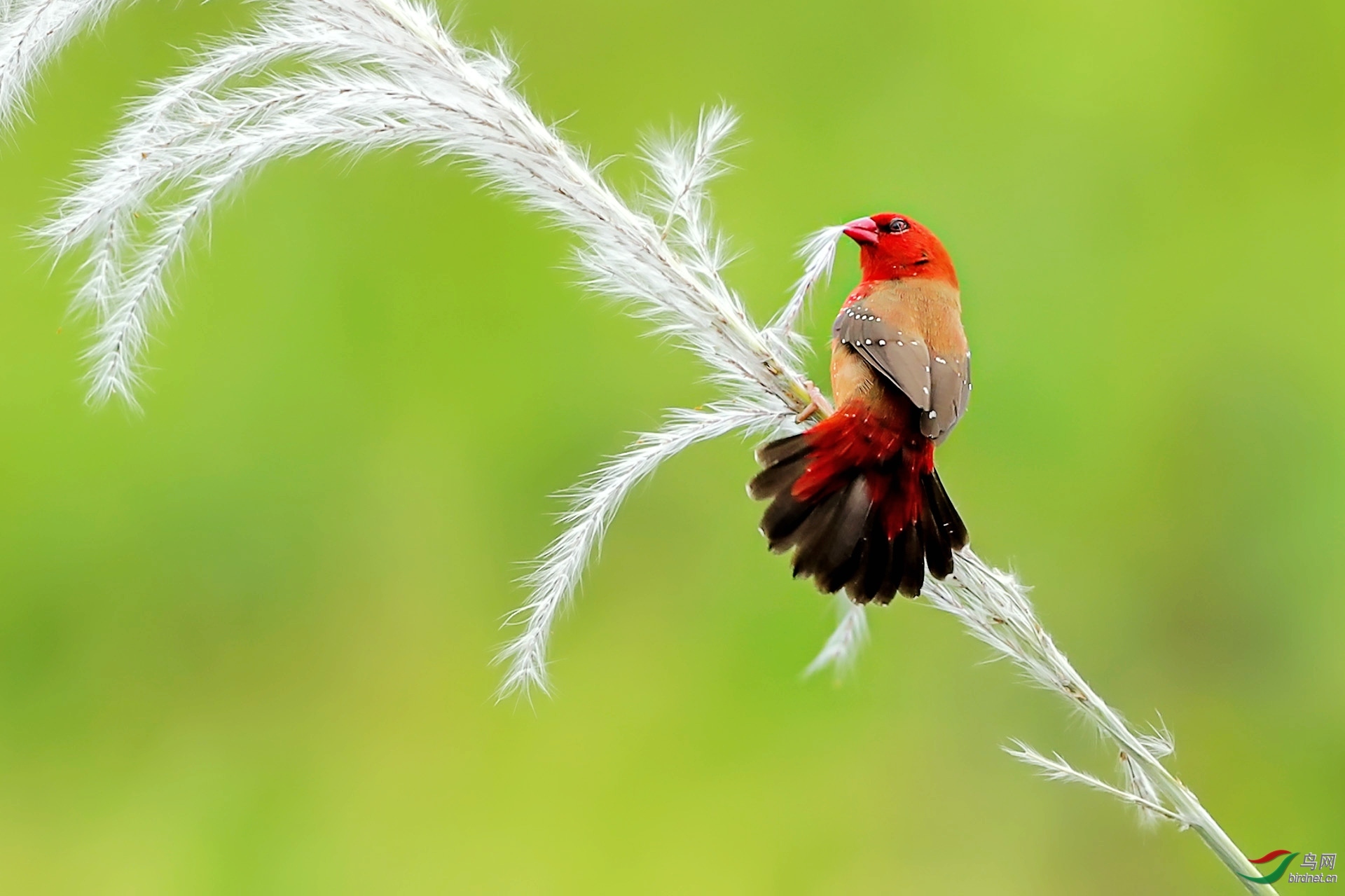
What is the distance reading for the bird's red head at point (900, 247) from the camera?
1269mm

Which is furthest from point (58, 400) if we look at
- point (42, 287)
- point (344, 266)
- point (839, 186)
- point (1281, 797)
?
point (1281, 797)

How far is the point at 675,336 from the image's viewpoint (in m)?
0.91

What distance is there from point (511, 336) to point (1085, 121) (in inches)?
47.0

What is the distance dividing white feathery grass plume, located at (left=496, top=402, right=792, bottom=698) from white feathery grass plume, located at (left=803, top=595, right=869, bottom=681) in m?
0.27

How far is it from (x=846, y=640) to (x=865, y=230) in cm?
48

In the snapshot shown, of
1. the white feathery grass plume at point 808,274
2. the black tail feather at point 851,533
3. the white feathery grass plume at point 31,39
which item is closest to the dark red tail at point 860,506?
the black tail feather at point 851,533

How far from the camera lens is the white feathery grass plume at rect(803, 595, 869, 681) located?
3.69 feet

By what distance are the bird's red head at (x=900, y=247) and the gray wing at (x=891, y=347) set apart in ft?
0.31

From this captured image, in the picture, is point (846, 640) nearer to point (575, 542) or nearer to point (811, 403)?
point (811, 403)

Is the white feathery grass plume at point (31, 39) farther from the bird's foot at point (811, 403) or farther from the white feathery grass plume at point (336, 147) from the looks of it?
the bird's foot at point (811, 403)

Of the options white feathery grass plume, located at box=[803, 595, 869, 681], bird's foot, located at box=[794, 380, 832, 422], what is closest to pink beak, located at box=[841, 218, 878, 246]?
bird's foot, located at box=[794, 380, 832, 422]

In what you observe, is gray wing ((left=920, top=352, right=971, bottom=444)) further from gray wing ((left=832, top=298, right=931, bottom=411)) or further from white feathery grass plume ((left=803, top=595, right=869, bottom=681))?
white feathery grass plume ((left=803, top=595, right=869, bottom=681))

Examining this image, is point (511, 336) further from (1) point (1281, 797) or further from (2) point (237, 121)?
(1) point (1281, 797)

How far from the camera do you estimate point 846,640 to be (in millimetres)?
1149
